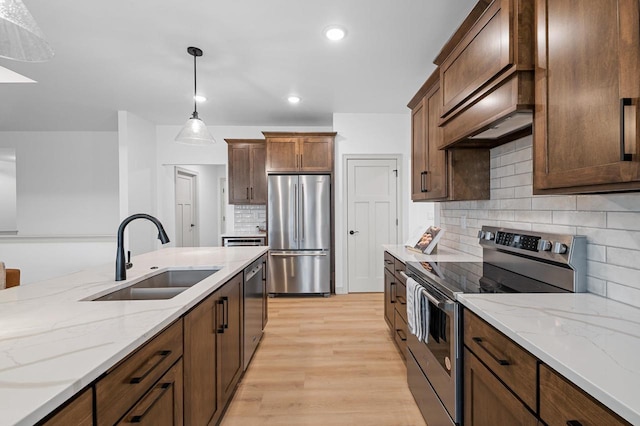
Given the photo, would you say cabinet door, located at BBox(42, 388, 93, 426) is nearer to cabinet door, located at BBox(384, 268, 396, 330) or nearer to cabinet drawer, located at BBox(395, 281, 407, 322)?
cabinet drawer, located at BBox(395, 281, 407, 322)

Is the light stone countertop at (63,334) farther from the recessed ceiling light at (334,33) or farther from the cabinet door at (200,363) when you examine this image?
the recessed ceiling light at (334,33)

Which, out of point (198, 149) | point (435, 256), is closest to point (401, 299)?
point (435, 256)

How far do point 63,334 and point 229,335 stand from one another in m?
1.03

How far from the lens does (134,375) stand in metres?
0.87

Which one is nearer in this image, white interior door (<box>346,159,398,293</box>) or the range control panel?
the range control panel

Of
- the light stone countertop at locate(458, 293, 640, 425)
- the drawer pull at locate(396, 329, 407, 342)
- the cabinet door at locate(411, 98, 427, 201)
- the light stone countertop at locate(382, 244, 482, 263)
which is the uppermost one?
the cabinet door at locate(411, 98, 427, 201)

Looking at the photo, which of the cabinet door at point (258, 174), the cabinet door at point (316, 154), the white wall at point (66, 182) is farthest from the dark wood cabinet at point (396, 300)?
the white wall at point (66, 182)

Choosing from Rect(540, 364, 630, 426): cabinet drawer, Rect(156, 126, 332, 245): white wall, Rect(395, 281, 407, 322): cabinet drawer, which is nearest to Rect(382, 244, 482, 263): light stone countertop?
Rect(395, 281, 407, 322): cabinet drawer

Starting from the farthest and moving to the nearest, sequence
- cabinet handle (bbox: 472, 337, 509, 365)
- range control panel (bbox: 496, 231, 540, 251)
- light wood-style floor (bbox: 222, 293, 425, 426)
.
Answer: light wood-style floor (bbox: 222, 293, 425, 426) → range control panel (bbox: 496, 231, 540, 251) → cabinet handle (bbox: 472, 337, 509, 365)

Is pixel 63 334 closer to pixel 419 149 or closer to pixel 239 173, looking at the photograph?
pixel 419 149

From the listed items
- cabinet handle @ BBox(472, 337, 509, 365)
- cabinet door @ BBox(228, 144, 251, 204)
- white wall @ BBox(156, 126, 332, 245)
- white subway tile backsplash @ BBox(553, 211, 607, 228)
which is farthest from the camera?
white wall @ BBox(156, 126, 332, 245)

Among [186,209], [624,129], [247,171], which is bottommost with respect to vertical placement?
[186,209]

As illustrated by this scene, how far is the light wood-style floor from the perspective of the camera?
6.04ft

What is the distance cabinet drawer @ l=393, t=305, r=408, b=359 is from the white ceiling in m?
2.33
